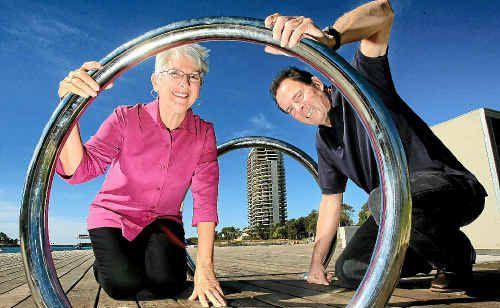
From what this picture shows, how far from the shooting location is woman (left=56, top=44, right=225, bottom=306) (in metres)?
2.33

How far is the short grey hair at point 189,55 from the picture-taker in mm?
2326

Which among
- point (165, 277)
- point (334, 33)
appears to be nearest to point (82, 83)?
point (334, 33)

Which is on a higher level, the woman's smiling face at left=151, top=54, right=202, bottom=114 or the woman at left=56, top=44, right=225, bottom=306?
the woman's smiling face at left=151, top=54, right=202, bottom=114

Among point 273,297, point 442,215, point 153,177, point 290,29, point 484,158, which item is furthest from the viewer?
point 484,158

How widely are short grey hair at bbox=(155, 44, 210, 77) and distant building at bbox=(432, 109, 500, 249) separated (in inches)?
325

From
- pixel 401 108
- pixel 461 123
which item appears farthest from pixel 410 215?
pixel 461 123

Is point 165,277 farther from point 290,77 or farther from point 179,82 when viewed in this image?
point 290,77

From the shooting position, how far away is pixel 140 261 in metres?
2.54

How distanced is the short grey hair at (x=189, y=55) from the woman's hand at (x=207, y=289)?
1.19m

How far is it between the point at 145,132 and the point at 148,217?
57 cm

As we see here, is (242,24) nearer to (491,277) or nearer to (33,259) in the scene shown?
(33,259)

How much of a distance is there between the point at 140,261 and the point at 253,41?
6.00 feet

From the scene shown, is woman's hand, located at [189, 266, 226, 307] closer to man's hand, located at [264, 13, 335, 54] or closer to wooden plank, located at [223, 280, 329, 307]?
wooden plank, located at [223, 280, 329, 307]

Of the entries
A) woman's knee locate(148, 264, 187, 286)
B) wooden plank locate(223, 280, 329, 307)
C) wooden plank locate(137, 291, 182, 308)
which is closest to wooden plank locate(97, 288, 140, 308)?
wooden plank locate(137, 291, 182, 308)
